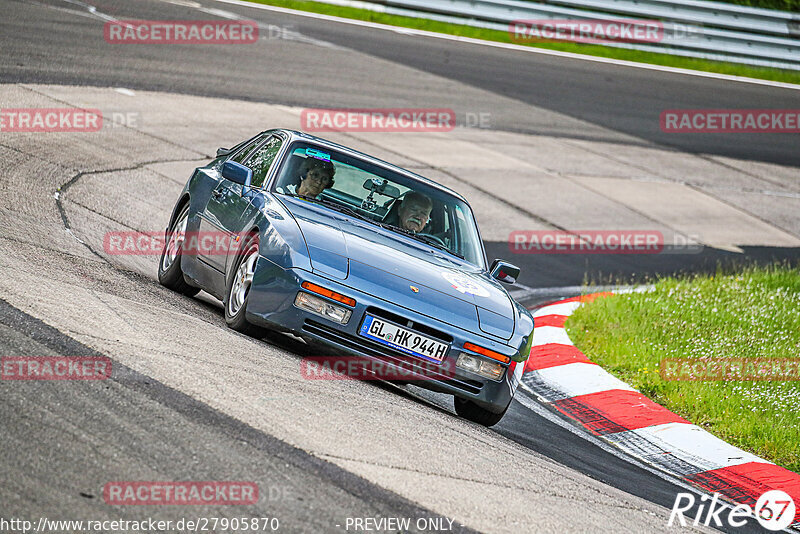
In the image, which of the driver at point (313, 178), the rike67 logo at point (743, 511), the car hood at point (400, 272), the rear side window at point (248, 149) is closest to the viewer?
the rike67 logo at point (743, 511)

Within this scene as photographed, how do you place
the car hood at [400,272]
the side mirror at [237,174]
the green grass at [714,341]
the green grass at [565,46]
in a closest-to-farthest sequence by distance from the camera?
the car hood at [400,272]
the side mirror at [237,174]
the green grass at [714,341]
the green grass at [565,46]

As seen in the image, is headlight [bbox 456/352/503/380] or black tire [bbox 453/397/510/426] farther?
black tire [bbox 453/397/510/426]

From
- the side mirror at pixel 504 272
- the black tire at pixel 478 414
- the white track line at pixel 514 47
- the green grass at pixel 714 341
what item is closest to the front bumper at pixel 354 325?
the black tire at pixel 478 414

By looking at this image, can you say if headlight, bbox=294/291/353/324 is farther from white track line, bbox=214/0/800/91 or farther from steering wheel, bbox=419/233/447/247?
white track line, bbox=214/0/800/91

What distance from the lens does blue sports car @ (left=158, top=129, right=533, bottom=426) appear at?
6.21m

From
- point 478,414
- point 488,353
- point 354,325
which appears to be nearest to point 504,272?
point 478,414

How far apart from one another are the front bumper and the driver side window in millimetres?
1364

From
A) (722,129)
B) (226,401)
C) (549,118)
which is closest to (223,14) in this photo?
(549,118)

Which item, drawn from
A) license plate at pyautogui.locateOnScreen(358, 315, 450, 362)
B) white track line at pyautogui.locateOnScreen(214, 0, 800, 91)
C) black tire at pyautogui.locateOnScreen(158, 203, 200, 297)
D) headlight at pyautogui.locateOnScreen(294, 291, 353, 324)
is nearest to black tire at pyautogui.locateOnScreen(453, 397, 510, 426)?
license plate at pyautogui.locateOnScreen(358, 315, 450, 362)

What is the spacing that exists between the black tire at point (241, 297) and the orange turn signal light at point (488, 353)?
1263 mm

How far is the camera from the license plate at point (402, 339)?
6.19 metres

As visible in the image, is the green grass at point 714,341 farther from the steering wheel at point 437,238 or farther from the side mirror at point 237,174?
the side mirror at point 237,174

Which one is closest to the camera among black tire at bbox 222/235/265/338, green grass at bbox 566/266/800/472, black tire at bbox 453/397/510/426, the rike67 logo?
the rike67 logo

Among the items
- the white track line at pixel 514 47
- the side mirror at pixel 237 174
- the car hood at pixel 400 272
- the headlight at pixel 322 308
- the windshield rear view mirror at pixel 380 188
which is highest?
the white track line at pixel 514 47
